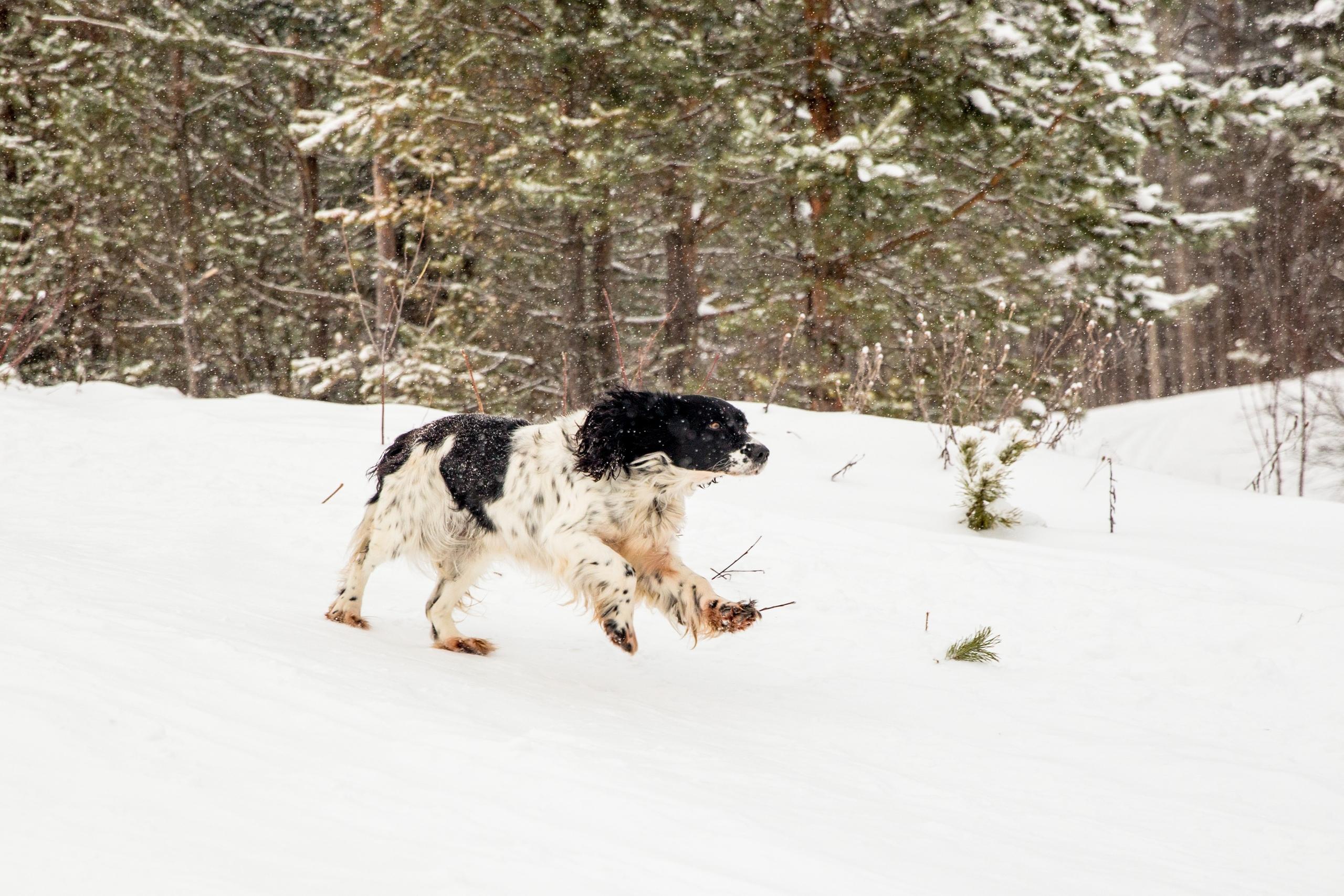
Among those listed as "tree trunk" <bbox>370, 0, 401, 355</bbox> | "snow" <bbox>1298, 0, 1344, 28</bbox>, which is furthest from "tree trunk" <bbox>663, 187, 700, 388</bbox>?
"snow" <bbox>1298, 0, 1344, 28</bbox>

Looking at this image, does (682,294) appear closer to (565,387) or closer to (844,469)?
(565,387)

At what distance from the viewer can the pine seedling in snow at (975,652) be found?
158 inches

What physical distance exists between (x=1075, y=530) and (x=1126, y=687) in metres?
2.01

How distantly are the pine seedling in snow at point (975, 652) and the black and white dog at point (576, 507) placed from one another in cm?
98

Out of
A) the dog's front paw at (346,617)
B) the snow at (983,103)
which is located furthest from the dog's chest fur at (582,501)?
the snow at (983,103)

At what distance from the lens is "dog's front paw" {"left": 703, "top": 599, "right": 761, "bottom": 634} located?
358 centimetres

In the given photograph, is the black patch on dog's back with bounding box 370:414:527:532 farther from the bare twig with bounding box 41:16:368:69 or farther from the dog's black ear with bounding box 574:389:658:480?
the bare twig with bounding box 41:16:368:69

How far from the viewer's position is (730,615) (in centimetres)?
361

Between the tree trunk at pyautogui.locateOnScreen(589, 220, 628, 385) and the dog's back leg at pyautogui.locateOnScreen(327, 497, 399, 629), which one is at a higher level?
the tree trunk at pyautogui.locateOnScreen(589, 220, 628, 385)

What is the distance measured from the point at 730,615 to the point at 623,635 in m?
0.41

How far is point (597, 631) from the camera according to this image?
4586mm

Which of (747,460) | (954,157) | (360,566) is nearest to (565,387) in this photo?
(360,566)

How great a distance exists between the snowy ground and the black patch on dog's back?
65 centimetres

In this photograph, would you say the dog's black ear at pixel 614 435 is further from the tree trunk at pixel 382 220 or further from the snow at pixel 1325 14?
the snow at pixel 1325 14
